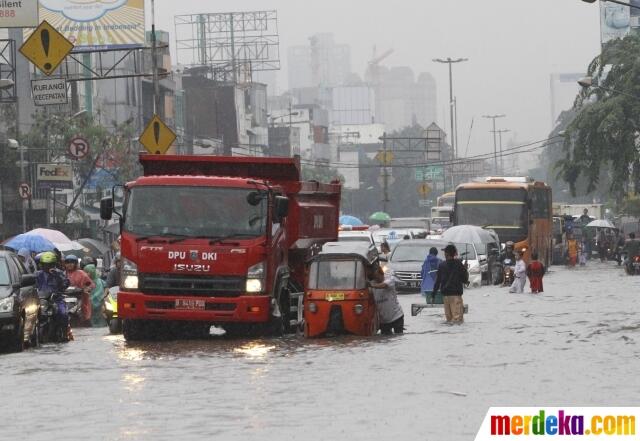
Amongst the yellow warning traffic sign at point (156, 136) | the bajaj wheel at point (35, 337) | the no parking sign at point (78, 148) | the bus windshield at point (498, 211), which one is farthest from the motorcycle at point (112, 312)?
the bus windshield at point (498, 211)

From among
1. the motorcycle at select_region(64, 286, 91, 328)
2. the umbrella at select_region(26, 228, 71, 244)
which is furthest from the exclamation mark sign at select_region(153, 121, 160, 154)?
the motorcycle at select_region(64, 286, 91, 328)

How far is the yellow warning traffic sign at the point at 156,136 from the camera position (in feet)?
119

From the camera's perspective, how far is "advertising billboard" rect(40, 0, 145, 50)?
78.8 metres

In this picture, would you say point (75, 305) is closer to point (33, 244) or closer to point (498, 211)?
point (33, 244)

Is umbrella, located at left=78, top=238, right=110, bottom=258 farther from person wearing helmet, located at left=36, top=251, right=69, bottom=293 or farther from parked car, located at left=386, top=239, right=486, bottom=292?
person wearing helmet, located at left=36, top=251, right=69, bottom=293

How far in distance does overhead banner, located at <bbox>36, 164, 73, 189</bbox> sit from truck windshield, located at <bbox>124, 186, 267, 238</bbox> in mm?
35052

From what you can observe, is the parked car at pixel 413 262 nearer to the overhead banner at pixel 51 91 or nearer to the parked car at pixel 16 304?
the overhead banner at pixel 51 91

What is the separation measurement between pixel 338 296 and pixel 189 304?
2.39 metres

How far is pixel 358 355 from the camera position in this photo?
22531 millimetres

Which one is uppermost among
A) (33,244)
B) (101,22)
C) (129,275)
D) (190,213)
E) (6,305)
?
(101,22)

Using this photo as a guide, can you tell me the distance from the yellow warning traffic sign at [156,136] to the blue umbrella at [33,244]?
10.3 ft

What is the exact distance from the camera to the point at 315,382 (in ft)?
61.7

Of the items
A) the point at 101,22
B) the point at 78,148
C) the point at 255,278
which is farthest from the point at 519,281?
the point at 101,22

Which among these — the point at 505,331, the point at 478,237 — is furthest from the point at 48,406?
the point at 478,237
